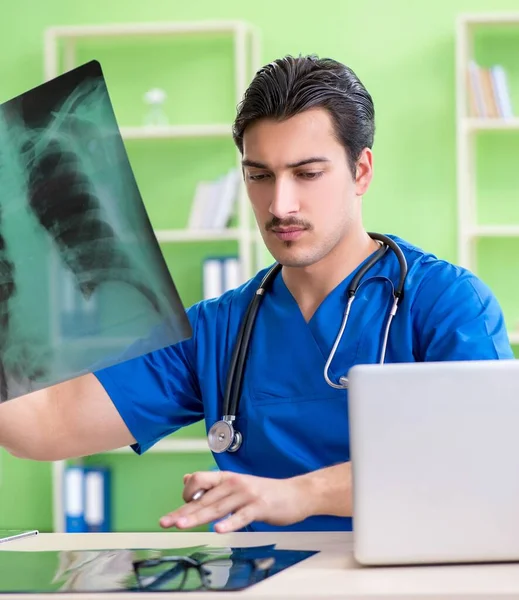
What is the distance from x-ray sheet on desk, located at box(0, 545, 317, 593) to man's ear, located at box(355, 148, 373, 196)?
0.78 metres

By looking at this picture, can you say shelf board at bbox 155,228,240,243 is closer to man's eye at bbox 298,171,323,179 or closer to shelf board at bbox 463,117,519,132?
shelf board at bbox 463,117,519,132

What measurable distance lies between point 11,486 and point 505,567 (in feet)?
10.4

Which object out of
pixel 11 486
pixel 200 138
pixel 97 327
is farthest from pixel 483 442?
pixel 11 486

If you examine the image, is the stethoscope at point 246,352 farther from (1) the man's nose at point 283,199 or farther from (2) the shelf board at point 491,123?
(2) the shelf board at point 491,123

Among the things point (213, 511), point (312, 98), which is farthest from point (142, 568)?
point (312, 98)

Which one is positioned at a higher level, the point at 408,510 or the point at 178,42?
the point at 178,42

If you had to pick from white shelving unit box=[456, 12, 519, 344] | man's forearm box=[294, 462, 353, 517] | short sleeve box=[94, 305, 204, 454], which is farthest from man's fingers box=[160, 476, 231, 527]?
white shelving unit box=[456, 12, 519, 344]

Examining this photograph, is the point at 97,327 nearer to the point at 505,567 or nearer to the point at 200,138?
the point at 505,567

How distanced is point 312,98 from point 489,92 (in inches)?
78.2

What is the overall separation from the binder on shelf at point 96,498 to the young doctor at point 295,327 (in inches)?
77.4

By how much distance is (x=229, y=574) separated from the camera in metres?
0.97

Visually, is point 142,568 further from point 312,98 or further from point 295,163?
point 312,98

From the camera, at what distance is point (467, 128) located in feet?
11.5

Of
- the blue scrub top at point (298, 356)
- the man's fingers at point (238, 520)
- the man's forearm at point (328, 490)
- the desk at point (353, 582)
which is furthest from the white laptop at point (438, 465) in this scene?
the blue scrub top at point (298, 356)
